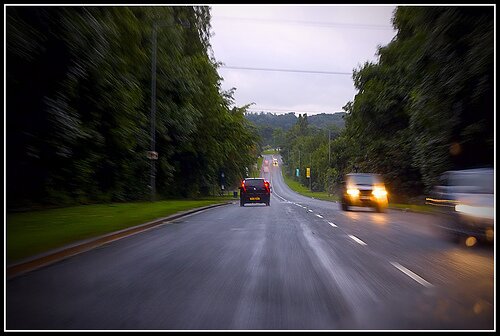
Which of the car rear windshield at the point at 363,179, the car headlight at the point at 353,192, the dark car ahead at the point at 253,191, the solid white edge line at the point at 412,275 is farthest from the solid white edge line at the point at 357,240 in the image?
the dark car ahead at the point at 253,191

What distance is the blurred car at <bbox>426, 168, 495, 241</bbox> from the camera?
975cm

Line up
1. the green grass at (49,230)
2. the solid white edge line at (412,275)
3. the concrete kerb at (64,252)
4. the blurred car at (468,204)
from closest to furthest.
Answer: the solid white edge line at (412,275)
the concrete kerb at (64,252)
the green grass at (49,230)
the blurred car at (468,204)

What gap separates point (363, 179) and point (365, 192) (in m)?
0.67

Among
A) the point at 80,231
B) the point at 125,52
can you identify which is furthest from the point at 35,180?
the point at 80,231

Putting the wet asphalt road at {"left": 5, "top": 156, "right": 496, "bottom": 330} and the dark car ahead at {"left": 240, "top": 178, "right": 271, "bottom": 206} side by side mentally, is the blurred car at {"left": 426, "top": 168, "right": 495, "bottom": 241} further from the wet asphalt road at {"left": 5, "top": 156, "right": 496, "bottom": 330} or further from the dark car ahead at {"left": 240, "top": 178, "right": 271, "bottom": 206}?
the dark car ahead at {"left": 240, "top": 178, "right": 271, "bottom": 206}

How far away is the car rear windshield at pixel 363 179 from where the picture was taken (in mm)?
23328

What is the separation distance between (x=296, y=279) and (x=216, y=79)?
35101 mm

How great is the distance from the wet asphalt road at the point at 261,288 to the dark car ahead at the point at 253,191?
61.9ft

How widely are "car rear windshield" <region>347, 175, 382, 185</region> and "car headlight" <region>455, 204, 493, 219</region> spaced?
41.8 ft

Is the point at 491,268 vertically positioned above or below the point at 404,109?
below

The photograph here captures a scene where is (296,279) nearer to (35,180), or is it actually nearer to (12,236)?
(12,236)

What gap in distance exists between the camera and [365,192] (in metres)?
23.2

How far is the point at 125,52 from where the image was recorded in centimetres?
1750

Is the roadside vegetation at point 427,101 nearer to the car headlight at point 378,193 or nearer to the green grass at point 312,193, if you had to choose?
the car headlight at point 378,193
